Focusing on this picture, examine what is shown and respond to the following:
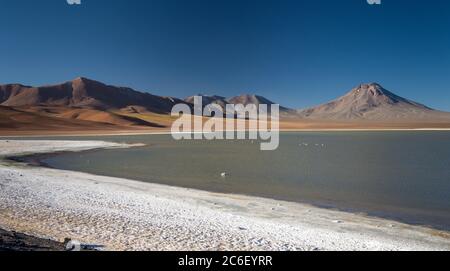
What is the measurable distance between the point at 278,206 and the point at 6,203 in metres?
8.88

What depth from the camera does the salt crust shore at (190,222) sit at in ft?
30.3

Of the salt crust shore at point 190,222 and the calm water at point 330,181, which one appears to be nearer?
the salt crust shore at point 190,222

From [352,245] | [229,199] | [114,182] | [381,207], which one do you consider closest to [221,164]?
[114,182]

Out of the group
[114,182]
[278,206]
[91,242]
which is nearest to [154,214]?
[91,242]

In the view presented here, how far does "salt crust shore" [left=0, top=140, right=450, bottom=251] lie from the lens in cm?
923

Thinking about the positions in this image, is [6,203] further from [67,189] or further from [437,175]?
[437,175]

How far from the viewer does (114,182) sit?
18.9 metres

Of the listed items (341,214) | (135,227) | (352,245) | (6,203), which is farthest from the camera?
(341,214)

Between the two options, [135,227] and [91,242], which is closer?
[91,242]

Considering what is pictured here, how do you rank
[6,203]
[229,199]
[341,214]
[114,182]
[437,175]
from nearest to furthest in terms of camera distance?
[6,203], [341,214], [229,199], [114,182], [437,175]

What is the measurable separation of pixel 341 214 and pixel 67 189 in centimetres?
1057

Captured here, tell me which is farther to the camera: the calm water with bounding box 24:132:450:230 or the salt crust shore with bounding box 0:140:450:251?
the calm water with bounding box 24:132:450:230

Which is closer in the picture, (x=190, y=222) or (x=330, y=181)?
(x=190, y=222)

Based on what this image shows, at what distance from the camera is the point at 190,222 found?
36.7 feet
